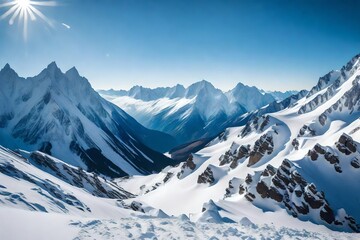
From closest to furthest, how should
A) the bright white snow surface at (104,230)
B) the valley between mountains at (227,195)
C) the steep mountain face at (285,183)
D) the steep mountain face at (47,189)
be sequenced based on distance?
the bright white snow surface at (104,230)
the valley between mountains at (227,195)
the steep mountain face at (47,189)
the steep mountain face at (285,183)

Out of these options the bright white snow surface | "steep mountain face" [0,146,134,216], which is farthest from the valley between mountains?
"steep mountain face" [0,146,134,216]

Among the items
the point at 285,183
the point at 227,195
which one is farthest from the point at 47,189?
the point at 227,195

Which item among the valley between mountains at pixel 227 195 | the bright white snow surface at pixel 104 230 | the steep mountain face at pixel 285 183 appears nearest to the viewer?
the bright white snow surface at pixel 104 230

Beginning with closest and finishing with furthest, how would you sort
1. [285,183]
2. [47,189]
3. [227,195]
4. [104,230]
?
1. [104,230]
2. [47,189]
3. [285,183]
4. [227,195]

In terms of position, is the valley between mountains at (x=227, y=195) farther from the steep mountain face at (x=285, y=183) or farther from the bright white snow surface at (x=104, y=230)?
the steep mountain face at (x=285, y=183)

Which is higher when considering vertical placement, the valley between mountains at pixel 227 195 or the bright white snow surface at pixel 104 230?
the valley between mountains at pixel 227 195

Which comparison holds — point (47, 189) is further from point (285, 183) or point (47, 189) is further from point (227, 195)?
point (227, 195)

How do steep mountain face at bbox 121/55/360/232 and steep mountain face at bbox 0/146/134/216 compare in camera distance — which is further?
steep mountain face at bbox 121/55/360/232

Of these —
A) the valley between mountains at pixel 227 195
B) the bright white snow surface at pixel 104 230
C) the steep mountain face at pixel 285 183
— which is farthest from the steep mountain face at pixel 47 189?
the steep mountain face at pixel 285 183

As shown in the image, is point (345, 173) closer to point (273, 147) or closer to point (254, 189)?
point (254, 189)

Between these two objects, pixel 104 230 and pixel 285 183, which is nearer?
pixel 104 230

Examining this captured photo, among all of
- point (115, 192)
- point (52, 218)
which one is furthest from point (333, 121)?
point (52, 218)

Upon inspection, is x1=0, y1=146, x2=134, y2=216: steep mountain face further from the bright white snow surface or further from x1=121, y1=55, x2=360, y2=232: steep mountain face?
x1=121, y1=55, x2=360, y2=232: steep mountain face
